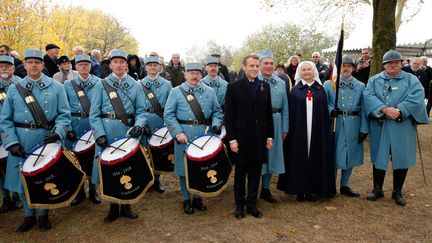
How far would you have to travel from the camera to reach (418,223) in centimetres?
434

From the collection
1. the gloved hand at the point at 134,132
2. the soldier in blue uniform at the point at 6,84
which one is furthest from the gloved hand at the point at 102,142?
the soldier in blue uniform at the point at 6,84

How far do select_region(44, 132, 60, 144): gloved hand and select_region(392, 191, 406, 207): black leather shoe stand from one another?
4.80 m

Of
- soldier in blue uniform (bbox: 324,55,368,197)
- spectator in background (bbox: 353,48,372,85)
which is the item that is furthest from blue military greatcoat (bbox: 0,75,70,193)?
spectator in background (bbox: 353,48,372,85)

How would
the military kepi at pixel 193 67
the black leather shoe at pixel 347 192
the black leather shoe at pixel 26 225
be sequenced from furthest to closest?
the black leather shoe at pixel 347 192 < the military kepi at pixel 193 67 < the black leather shoe at pixel 26 225

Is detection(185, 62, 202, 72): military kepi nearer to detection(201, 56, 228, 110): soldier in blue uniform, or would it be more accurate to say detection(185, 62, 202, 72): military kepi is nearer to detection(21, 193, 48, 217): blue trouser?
detection(201, 56, 228, 110): soldier in blue uniform

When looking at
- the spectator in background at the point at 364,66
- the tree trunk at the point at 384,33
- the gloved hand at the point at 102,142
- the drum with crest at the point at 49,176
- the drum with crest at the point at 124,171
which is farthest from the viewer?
the spectator in background at the point at 364,66

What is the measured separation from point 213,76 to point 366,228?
11.3 feet

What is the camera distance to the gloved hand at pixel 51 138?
3.95m

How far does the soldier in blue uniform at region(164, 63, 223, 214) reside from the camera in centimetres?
462

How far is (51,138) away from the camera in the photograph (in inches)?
156

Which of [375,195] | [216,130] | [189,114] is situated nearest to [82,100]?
[189,114]

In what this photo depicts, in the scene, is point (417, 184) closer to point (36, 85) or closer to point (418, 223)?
point (418, 223)

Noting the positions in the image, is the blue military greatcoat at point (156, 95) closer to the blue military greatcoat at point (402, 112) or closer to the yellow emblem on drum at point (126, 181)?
the yellow emblem on drum at point (126, 181)

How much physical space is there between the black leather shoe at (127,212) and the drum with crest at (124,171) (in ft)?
1.89
